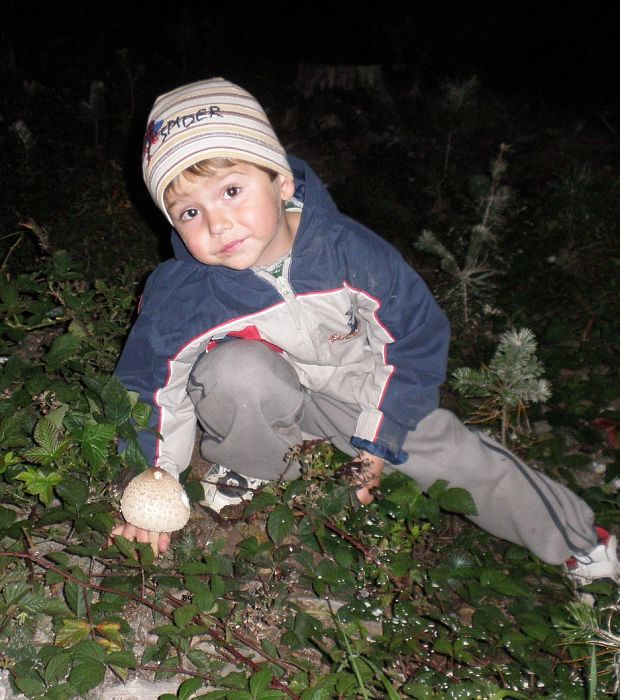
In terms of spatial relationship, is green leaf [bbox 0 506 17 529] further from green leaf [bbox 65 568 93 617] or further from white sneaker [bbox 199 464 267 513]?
white sneaker [bbox 199 464 267 513]

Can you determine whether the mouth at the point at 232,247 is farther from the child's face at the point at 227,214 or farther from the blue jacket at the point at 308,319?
the blue jacket at the point at 308,319

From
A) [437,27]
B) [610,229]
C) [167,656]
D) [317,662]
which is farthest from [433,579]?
[437,27]

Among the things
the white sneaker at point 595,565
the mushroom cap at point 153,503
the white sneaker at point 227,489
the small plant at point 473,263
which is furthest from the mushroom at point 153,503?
the small plant at point 473,263

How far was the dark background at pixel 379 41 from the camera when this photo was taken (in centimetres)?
830

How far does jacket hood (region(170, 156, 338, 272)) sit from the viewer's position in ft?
8.00

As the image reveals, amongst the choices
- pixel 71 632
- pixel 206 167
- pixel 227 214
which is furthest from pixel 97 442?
pixel 206 167

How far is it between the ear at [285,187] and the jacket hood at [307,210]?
0.06m

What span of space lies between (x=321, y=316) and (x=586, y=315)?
2.48m

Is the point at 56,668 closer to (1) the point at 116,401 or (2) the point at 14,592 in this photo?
(2) the point at 14,592

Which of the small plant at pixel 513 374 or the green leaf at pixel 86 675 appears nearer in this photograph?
the green leaf at pixel 86 675

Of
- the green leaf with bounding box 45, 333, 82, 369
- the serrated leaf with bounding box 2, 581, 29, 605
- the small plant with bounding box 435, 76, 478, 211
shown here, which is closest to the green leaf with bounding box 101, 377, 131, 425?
the green leaf with bounding box 45, 333, 82, 369

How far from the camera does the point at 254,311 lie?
98.7 inches

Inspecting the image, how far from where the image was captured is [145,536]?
7.75 ft

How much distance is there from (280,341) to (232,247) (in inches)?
20.2
